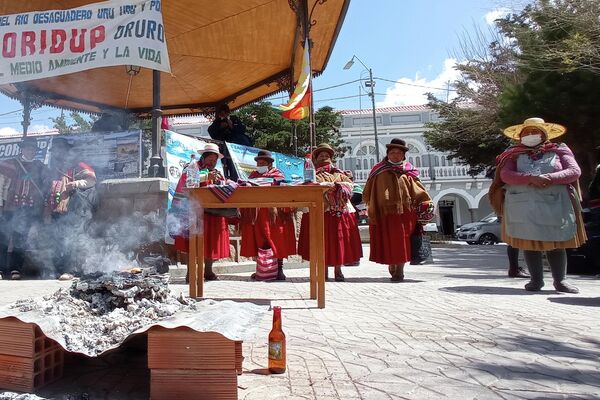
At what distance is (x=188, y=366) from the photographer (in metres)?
1.61

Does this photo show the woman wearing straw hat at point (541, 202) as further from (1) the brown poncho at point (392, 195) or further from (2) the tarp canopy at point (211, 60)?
(2) the tarp canopy at point (211, 60)

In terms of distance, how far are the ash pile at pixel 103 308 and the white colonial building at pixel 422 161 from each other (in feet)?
118

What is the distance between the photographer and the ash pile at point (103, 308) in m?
1.77

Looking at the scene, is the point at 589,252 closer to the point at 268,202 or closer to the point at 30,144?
the point at 268,202

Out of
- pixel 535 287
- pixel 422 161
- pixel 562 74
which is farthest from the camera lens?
pixel 422 161

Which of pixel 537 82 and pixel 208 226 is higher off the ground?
pixel 537 82

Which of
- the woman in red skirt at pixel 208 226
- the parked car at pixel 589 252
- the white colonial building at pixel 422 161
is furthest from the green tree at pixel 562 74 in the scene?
the white colonial building at pixel 422 161

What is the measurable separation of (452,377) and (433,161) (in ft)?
126

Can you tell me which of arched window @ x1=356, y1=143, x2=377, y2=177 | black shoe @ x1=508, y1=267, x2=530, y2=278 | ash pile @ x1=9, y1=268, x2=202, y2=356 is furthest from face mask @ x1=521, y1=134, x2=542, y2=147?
arched window @ x1=356, y1=143, x2=377, y2=177

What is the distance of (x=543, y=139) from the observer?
4797 mm

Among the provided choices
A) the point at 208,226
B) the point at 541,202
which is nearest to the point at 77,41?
the point at 208,226

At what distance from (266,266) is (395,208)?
1868mm

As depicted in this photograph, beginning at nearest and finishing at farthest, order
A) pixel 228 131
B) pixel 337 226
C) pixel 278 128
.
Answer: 1. pixel 337 226
2. pixel 228 131
3. pixel 278 128

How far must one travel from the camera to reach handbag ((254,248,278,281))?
5.71m
